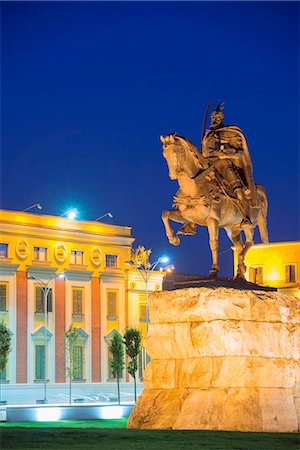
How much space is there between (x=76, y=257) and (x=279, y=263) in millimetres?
21415

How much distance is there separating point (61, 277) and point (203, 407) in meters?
54.4

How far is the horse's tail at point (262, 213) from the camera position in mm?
23594

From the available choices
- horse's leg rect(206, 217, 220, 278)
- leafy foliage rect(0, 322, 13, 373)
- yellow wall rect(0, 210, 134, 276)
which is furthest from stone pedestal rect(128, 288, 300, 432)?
yellow wall rect(0, 210, 134, 276)

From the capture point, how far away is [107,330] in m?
76.5

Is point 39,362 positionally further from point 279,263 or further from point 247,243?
point 247,243

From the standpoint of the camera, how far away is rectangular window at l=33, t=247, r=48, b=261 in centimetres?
7269

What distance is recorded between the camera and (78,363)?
7350cm

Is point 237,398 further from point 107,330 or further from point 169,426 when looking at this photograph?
point 107,330

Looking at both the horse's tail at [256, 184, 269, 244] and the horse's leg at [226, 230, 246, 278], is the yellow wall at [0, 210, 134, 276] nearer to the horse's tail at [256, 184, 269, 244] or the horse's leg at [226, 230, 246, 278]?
the horse's tail at [256, 184, 269, 244]

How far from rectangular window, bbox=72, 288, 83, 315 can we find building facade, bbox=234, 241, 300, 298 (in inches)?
682

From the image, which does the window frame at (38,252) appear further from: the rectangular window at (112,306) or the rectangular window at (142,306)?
the rectangular window at (142,306)

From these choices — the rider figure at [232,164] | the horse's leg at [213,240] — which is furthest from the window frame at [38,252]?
the horse's leg at [213,240]

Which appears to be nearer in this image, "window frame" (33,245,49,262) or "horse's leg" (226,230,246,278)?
"horse's leg" (226,230,246,278)

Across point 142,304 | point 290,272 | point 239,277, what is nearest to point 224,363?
point 239,277
